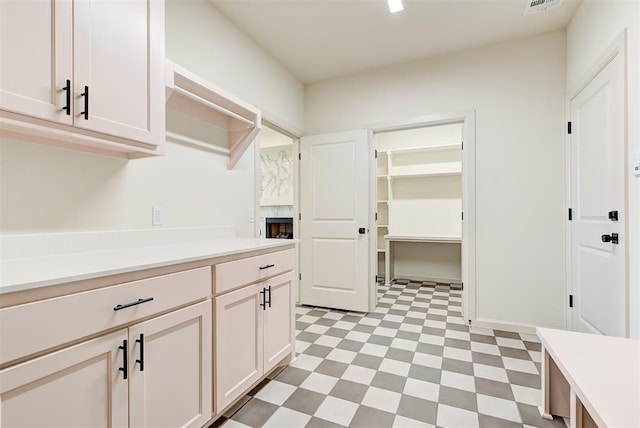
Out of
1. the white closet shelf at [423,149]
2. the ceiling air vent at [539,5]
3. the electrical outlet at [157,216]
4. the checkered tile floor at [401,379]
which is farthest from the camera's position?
the white closet shelf at [423,149]

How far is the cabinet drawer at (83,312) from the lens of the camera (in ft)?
2.57

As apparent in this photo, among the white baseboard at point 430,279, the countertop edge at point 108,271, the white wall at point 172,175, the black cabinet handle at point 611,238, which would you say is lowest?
the white baseboard at point 430,279

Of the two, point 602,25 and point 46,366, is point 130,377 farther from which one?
point 602,25

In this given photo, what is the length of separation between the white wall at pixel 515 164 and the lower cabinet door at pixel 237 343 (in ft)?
7.44

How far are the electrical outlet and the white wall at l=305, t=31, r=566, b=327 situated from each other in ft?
8.78

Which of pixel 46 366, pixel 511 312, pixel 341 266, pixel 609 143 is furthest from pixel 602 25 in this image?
pixel 46 366

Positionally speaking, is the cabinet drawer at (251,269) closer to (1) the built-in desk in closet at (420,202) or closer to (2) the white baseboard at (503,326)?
(2) the white baseboard at (503,326)

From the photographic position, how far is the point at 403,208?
498 cm

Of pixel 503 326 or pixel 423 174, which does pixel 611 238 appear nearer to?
pixel 503 326

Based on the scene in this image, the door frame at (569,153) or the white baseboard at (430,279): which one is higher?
the door frame at (569,153)

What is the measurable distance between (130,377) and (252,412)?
80 cm

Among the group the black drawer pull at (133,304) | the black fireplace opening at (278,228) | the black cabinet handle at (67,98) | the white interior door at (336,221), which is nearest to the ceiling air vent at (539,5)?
the white interior door at (336,221)

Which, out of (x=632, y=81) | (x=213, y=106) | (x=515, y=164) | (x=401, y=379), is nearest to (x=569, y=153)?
(x=515, y=164)

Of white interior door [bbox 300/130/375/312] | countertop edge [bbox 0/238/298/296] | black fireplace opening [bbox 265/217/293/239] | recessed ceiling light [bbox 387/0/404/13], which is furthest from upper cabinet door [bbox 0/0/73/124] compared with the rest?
black fireplace opening [bbox 265/217/293/239]
